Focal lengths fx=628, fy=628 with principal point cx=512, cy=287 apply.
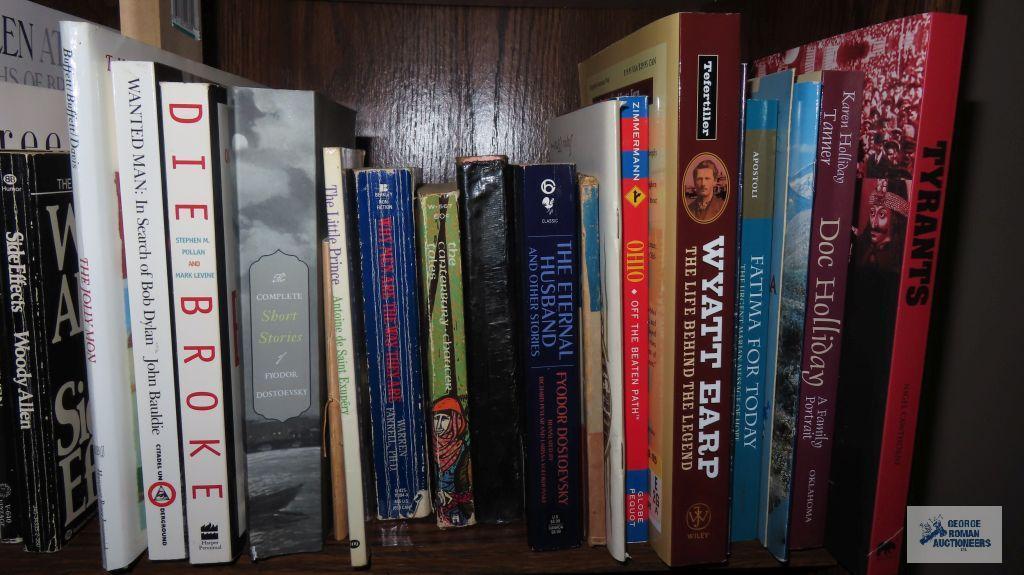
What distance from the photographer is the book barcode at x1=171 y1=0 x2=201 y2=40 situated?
0.72m

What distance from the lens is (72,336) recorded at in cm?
65

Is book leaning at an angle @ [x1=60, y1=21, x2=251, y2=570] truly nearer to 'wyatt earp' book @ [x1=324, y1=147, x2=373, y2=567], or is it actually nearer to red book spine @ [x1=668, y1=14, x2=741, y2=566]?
'wyatt earp' book @ [x1=324, y1=147, x2=373, y2=567]

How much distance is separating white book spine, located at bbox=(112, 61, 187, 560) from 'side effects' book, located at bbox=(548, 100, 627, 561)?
400 millimetres

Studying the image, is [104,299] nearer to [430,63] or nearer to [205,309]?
[205,309]

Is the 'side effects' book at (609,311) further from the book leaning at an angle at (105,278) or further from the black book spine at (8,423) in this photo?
the black book spine at (8,423)

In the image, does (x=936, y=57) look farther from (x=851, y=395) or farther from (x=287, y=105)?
(x=287, y=105)

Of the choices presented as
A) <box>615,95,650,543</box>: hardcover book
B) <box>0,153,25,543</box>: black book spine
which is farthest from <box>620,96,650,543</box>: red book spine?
<box>0,153,25,543</box>: black book spine

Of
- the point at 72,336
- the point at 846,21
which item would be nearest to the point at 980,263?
the point at 846,21

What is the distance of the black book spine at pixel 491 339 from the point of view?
615mm

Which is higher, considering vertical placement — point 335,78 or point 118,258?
point 335,78

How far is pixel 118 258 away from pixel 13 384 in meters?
0.18

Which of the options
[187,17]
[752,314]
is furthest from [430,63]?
[752,314]

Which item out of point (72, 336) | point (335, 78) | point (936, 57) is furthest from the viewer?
point (335, 78)

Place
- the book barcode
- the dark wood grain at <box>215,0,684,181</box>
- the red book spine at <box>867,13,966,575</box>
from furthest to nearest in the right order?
1. the dark wood grain at <box>215,0,684,181</box>
2. the book barcode
3. the red book spine at <box>867,13,966,575</box>
